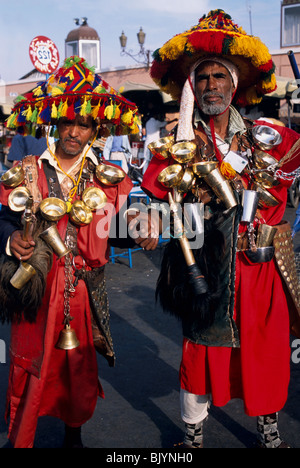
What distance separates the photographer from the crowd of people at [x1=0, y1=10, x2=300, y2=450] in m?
2.50

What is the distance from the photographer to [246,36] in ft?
8.56

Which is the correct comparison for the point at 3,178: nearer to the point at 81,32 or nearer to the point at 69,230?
the point at 69,230

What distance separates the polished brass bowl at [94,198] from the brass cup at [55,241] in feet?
0.79

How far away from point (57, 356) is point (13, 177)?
1012mm

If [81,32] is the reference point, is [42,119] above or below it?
below

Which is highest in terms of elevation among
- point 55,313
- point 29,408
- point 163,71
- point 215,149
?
point 163,71

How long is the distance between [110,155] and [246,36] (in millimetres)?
8349

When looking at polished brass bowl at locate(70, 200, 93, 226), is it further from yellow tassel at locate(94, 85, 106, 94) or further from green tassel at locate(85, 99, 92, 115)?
yellow tassel at locate(94, 85, 106, 94)

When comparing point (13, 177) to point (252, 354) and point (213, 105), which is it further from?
point (252, 354)

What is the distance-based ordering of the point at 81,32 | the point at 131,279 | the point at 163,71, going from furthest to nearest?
the point at 81,32 < the point at 131,279 < the point at 163,71

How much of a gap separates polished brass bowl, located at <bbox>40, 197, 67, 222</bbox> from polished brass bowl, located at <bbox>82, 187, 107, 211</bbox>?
133 millimetres

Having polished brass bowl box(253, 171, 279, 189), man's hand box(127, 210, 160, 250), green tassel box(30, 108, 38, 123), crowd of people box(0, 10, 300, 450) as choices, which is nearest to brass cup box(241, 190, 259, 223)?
crowd of people box(0, 10, 300, 450)
